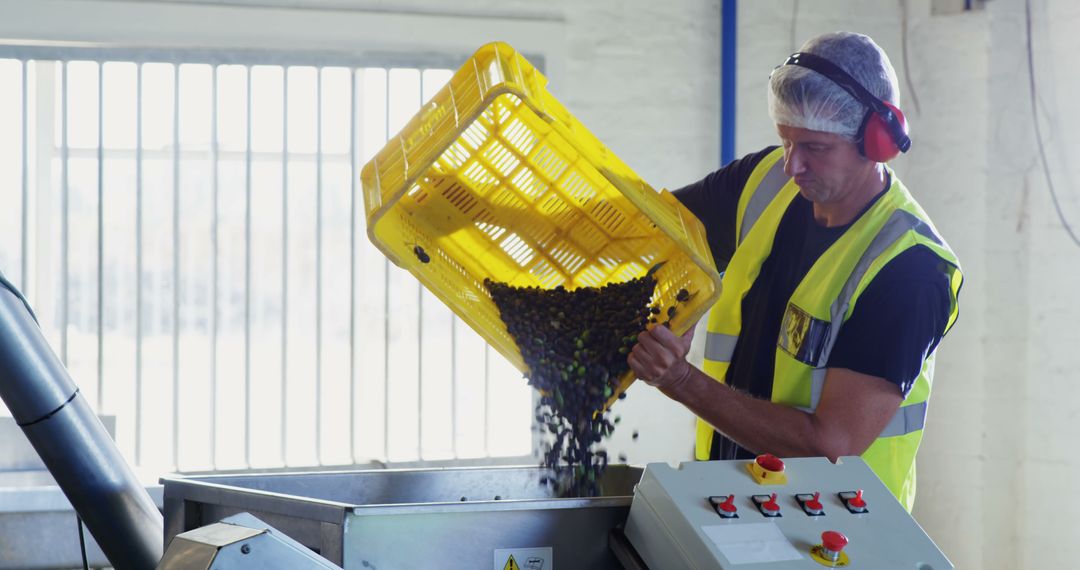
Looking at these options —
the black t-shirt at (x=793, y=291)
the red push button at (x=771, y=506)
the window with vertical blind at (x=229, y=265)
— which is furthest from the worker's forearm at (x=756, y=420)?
the window with vertical blind at (x=229, y=265)

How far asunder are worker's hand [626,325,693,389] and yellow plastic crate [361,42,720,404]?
7 cm

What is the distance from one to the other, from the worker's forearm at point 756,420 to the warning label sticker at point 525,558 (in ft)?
1.31

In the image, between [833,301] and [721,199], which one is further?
[721,199]

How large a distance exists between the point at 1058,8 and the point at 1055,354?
99 centimetres

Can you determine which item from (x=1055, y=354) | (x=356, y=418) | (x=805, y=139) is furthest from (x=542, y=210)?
(x=1055, y=354)

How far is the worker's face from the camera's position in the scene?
5.43 ft

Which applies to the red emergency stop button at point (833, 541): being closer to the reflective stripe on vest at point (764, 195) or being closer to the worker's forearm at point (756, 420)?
the worker's forearm at point (756, 420)

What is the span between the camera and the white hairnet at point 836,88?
1617 millimetres

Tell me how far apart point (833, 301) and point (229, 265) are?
2.03 meters

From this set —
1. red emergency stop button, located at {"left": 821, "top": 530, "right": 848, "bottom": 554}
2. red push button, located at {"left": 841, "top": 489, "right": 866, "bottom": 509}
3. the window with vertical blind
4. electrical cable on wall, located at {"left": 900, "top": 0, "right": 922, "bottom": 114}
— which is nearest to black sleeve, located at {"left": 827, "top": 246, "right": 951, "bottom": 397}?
red push button, located at {"left": 841, "top": 489, "right": 866, "bottom": 509}

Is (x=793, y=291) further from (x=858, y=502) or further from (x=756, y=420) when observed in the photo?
(x=858, y=502)

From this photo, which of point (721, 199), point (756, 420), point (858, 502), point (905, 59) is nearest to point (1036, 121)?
point (905, 59)

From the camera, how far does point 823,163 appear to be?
1667 millimetres

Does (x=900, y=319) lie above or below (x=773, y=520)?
above
